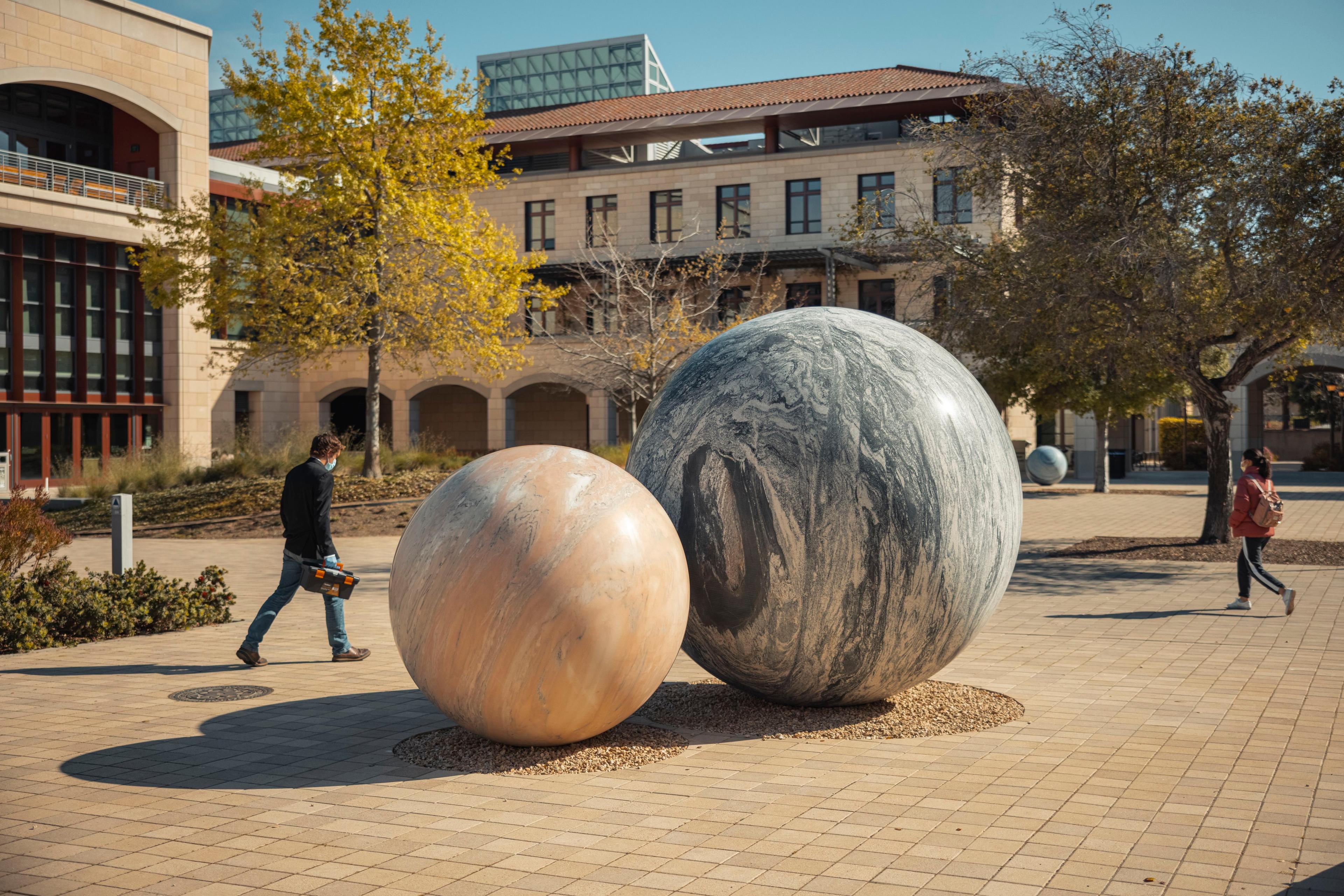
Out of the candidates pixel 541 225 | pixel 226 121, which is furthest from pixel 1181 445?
pixel 226 121

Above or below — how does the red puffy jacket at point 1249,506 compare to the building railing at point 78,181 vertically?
below

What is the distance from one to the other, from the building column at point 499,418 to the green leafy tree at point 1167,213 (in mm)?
30914

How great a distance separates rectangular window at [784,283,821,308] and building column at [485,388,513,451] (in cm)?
1170

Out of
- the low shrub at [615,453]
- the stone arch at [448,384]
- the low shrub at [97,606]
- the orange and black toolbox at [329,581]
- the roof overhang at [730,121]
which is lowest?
the low shrub at [97,606]

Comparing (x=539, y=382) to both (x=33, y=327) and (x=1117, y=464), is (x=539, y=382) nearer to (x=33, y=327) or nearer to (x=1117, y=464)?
(x=33, y=327)

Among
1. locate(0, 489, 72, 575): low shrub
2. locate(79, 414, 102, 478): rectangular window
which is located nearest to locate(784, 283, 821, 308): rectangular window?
locate(79, 414, 102, 478): rectangular window

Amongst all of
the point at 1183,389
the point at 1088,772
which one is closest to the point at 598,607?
the point at 1088,772

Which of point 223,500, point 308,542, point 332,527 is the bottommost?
point 332,527

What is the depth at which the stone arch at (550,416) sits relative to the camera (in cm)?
4922

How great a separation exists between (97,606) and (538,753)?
609cm

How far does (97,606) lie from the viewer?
409 inches

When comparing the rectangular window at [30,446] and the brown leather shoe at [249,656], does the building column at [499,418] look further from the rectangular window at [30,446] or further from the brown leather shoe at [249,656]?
the brown leather shoe at [249,656]

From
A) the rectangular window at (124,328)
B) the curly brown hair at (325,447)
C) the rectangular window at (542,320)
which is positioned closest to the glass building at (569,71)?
the rectangular window at (542,320)

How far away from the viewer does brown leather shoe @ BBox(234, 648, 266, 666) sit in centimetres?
895
